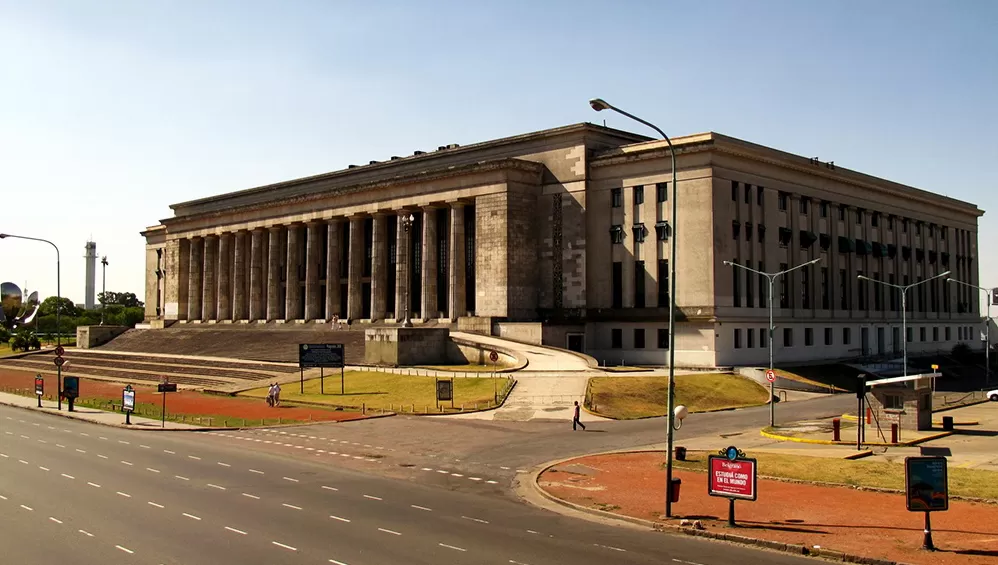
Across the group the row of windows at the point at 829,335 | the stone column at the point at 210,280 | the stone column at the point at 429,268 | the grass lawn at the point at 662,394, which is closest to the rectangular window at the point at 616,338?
the row of windows at the point at 829,335

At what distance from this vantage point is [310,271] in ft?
346

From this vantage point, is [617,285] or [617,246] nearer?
[617,246]

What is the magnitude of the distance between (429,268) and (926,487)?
71.2 m

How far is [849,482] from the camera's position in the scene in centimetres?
2894

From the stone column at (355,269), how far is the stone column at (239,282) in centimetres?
2643

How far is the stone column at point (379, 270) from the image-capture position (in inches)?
3730

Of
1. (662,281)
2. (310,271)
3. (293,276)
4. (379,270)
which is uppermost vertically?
(310,271)

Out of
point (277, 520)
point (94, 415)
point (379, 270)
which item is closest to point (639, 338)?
point (379, 270)

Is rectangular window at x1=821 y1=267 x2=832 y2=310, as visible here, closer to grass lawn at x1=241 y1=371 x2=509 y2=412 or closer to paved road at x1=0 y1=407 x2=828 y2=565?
grass lawn at x1=241 y1=371 x2=509 y2=412

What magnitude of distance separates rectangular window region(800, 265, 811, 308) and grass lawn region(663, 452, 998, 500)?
50.0m

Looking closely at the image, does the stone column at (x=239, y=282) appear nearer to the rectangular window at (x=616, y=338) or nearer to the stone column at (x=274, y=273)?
the stone column at (x=274, y=273)

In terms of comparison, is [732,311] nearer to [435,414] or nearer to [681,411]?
[435,414]

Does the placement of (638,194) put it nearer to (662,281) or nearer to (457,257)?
(662,281)

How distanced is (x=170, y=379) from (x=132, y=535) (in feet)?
196
